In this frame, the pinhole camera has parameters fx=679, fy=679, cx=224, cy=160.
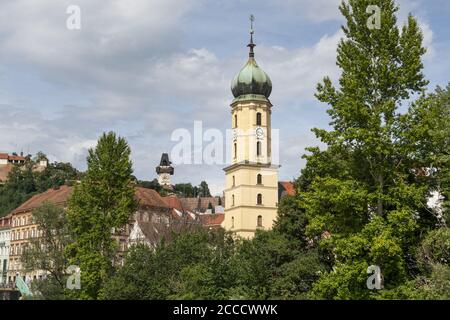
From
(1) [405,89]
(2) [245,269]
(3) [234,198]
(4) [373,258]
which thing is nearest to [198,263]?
(2) [245,269]

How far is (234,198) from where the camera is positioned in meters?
81.6

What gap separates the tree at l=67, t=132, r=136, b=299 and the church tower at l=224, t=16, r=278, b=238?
34.8m

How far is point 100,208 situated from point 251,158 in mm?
38303

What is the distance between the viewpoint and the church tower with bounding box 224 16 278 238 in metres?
79.9

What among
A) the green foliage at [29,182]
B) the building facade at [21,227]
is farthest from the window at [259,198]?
the green foliage at [29,182]

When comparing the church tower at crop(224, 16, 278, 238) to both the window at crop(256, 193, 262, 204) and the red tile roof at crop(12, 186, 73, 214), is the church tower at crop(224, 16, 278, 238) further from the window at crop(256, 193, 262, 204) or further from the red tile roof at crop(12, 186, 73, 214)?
the red tile roof at crop(12, 186, 73, 214)

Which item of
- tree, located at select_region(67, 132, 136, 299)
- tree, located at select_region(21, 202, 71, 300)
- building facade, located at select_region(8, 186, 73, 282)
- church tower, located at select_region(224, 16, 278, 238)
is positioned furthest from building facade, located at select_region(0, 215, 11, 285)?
tree, located at select_region(67, 132, 136, 299)

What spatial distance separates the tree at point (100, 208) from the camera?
139 feet

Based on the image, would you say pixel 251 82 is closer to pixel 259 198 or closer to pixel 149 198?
pixel 259 198

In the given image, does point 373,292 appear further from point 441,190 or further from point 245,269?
point 245,269

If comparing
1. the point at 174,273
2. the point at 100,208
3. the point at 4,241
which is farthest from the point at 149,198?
the point at 174,273

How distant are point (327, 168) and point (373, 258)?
15.7 feet

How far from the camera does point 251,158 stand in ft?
266

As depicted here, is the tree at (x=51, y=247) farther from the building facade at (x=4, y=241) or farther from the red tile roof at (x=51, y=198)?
the building facade at (x=4, y=241)
